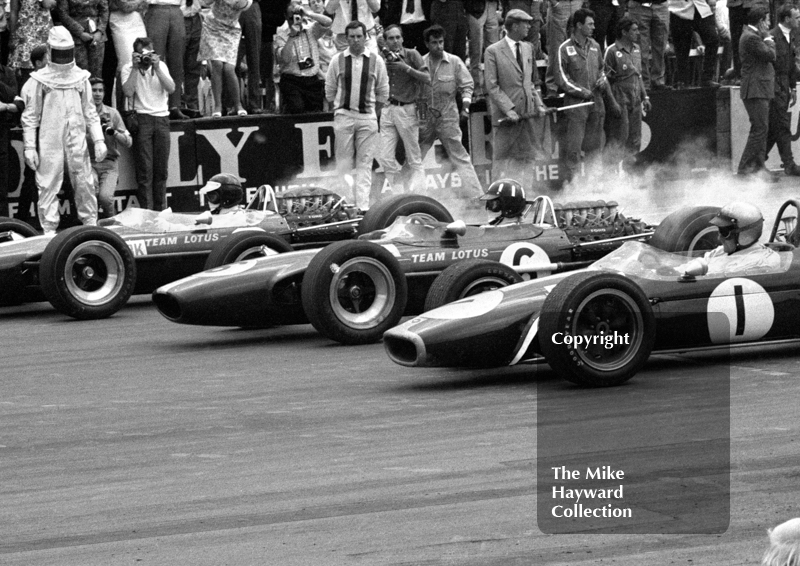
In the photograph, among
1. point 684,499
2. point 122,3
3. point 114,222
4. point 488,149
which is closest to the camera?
point 684,499

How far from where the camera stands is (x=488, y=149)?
19266 millimetres

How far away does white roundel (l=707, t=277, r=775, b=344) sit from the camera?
29.1 feet

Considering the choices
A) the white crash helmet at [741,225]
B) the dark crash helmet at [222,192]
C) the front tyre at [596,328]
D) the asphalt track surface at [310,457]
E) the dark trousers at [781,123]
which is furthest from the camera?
the dark trousers at [781,123]

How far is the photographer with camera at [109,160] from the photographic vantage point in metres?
15.6

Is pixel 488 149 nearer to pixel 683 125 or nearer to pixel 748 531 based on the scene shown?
pixel 683 125

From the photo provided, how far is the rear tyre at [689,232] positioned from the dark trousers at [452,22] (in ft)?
24.0

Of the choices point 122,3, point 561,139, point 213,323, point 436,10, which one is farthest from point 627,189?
point 213,323

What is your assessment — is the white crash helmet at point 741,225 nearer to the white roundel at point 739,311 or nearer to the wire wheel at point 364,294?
the white roundel at point 739,311

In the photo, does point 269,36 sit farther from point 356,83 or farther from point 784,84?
point 784,84

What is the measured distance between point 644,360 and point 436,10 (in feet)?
33.2

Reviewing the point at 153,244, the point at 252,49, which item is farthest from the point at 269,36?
the point at 153,244

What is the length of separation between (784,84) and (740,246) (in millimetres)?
11492

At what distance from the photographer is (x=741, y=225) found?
9.34 m

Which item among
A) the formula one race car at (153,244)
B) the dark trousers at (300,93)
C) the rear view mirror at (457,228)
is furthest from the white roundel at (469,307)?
the dark trousers at (300,93)
